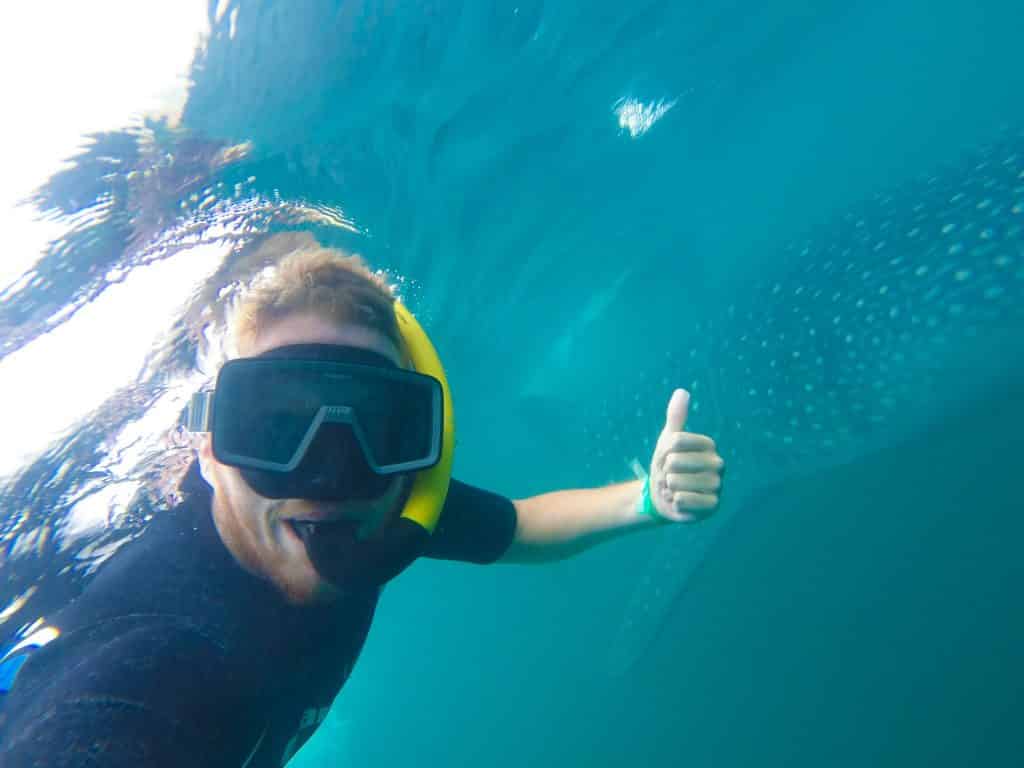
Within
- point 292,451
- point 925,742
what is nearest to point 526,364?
point 925,742

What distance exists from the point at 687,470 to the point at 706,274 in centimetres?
1688

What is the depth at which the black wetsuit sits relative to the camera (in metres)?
1.49

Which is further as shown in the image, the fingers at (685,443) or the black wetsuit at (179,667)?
the fingers at (685,443)

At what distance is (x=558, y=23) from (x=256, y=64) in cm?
437

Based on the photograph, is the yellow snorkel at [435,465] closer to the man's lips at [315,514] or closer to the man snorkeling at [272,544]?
the man snorkeling at [272,544]

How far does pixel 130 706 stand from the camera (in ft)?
5.06

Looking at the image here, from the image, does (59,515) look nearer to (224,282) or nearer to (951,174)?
(224,282)

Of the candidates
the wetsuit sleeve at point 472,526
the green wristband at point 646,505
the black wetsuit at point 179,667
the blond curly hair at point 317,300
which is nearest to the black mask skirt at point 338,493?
the blond curly hair at point 317,300

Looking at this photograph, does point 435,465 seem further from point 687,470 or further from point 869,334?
point 869,334

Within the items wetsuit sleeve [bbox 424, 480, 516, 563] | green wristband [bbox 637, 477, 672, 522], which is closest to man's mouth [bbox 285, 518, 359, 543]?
wetsuit sleeve [bbox 424, 480, 516, 563]

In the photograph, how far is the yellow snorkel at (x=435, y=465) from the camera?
2.44 m

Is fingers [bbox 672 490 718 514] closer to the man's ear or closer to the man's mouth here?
the man's mouth

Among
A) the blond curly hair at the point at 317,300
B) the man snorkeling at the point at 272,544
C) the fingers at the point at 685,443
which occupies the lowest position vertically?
the man snorkeling at the point at 272,544

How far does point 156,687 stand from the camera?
163cm
